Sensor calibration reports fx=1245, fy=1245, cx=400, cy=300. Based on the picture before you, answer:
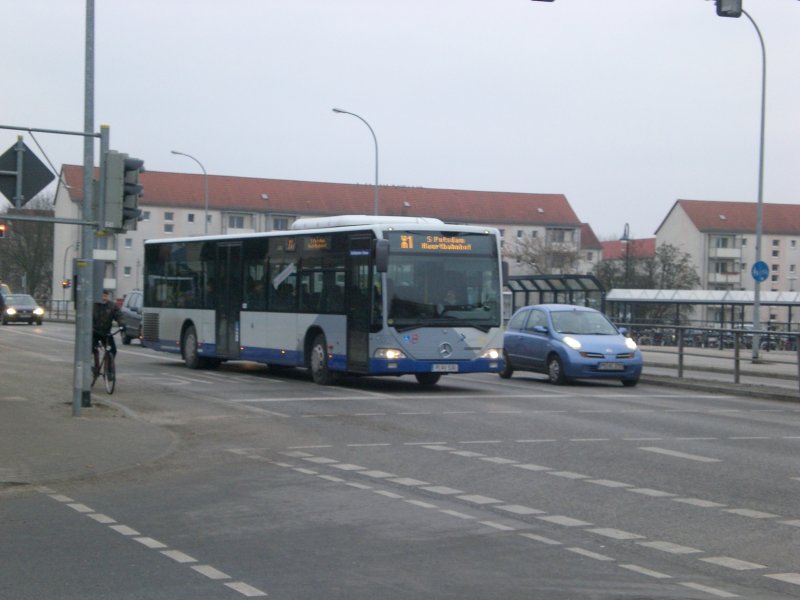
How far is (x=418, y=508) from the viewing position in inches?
391

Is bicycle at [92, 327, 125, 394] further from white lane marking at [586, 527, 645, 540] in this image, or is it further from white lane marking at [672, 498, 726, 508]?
white lane marking at [586, 527, 645, 540]

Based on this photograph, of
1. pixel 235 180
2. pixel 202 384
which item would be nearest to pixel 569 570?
pixel 202 384

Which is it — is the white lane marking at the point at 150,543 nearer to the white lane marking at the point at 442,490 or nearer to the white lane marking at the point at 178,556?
the white lane marking at the point at 178,556

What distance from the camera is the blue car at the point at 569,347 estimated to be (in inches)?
973

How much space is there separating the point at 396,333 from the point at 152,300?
11128 millimetres

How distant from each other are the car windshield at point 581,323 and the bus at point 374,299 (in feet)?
10.3

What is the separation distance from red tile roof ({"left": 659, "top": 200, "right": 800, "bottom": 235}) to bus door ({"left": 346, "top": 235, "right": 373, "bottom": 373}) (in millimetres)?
105034

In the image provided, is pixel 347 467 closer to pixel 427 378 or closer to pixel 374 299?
pixel 374 299

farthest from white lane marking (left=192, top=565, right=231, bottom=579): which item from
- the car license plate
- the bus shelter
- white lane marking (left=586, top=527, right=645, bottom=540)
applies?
the bus shelter

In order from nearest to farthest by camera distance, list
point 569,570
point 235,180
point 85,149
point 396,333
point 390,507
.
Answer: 1. point 569,570
2. point 390,507
3. point 85,149
4. point 396,333
5. point 235,180

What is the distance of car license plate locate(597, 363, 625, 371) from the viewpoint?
2462cm

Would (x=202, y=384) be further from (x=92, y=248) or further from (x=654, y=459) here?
(x=654, y=459)

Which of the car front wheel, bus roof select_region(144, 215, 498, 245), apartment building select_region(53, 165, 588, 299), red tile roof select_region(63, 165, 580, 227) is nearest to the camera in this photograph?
bus roof select_region(144, 215, 498, 245)

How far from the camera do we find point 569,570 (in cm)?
751
